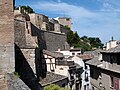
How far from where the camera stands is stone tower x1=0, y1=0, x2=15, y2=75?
11.0 meters

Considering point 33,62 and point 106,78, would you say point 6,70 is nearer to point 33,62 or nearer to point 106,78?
point 33,62

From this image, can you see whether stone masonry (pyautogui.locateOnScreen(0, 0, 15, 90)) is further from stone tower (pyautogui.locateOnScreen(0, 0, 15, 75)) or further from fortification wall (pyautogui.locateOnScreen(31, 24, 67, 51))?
fortification wall (pyautogui.locateOnScreen(31, 24, 67, 51))

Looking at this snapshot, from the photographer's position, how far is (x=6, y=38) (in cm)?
1105

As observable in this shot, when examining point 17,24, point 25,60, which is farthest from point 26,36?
point 25,60

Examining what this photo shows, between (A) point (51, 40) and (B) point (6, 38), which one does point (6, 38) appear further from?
(A) point (51, 40)

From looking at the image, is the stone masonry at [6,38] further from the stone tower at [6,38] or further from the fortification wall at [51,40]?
the fortification wall at [51,40]

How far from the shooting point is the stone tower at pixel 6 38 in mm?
10977

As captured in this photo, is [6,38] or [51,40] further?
[51,40]

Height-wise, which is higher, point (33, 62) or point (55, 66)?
point (33, 62)

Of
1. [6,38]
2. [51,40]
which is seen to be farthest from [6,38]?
[51,40]

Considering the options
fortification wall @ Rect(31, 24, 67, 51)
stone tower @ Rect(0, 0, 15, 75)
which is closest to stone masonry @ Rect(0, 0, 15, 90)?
stone tower @ Rect(0, 0, 15, 75)

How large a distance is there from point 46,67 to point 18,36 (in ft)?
28.8

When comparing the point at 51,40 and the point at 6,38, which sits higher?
the point at 6,38

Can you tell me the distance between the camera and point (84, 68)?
39.8 meters
